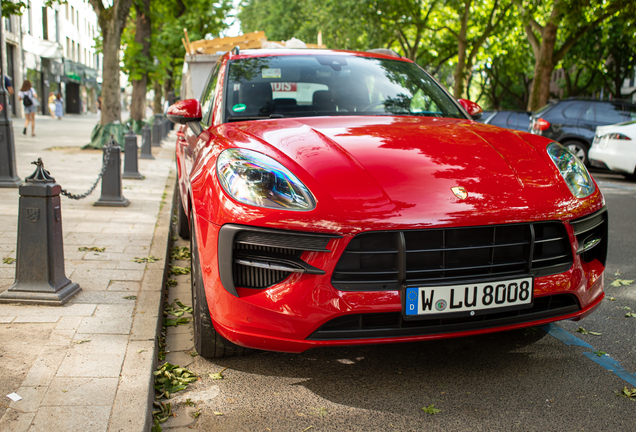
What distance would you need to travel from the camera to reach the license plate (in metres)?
2.47

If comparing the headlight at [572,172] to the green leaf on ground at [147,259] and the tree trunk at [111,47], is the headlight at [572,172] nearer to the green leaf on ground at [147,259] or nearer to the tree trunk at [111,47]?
the green leaf on ground at [147,259]

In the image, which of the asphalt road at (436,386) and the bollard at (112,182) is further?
the bollard at (112,182)

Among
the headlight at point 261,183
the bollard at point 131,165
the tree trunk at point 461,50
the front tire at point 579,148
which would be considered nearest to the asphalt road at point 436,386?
the headlight at point 261,183

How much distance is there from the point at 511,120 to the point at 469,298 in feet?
47.5

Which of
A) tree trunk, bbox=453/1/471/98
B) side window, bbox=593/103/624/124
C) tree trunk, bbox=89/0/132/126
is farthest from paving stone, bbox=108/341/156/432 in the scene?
tree trunk, bbox=453/1/471/98

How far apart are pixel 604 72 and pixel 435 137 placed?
36.3 metres

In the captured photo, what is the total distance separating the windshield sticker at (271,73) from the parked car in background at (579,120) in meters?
10.9

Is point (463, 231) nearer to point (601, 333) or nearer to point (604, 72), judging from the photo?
point (601, 333)

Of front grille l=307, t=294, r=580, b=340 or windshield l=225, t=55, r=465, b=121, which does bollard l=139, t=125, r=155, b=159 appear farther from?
front grille l=307, t=294, r=580, b=340

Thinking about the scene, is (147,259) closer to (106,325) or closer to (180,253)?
(180,253)

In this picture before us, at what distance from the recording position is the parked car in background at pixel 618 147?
1086 cm

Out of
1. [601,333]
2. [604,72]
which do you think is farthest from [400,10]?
[601,333]

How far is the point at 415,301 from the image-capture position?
2.46 metres

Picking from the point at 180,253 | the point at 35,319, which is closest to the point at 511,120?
the point at 180,253
